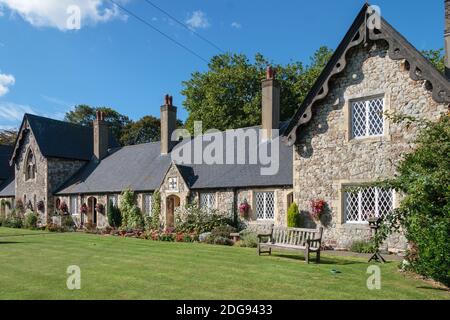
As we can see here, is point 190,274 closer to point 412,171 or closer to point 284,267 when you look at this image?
point 284,267

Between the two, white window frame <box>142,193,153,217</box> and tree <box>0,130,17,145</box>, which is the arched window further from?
tree <box>0,130,17,145</box>

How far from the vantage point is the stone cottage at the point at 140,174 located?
20.2 metres

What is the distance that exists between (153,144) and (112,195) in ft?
16.8

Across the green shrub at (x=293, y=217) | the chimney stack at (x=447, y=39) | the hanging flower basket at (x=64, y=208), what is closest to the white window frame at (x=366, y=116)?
the chimney stack at (x=447, y=39)

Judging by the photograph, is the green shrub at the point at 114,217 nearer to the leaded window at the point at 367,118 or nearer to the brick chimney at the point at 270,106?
the brick chimney at the point at 270,106

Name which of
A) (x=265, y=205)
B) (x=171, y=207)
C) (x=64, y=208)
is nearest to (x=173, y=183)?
(x=171, y=207)

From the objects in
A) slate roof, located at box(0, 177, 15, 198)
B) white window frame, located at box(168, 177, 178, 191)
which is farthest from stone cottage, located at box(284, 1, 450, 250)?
slate roof, located at box(0, 177, 15, 198)

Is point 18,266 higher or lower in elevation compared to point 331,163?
lower

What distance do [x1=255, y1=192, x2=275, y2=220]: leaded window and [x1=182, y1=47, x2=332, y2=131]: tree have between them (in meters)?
19.4

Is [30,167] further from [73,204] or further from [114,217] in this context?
[114,217]

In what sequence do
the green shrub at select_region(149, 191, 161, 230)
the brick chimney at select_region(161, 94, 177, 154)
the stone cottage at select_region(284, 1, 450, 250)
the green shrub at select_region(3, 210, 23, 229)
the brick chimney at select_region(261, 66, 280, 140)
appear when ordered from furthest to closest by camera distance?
the green shrub at select_region(3, 210, 23, 229) < the brick chimney at select_region(161, 94, 177, 154) < the green shrub at select_region(149, 191, 161, 230) < the brick chimney at select_region(261, 66, 280, 140) < the stone cottage at select_region(284, 1, 450, 250)

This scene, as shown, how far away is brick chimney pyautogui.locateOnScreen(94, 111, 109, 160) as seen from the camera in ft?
113
